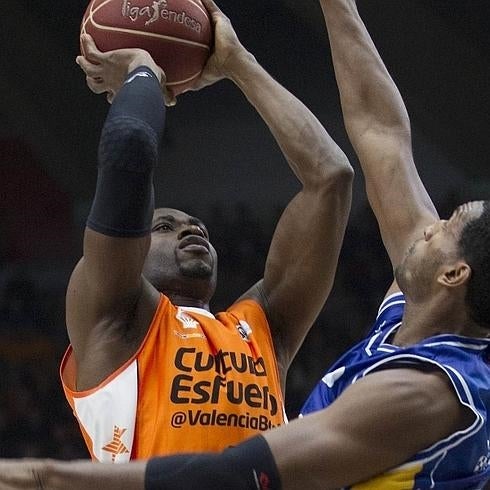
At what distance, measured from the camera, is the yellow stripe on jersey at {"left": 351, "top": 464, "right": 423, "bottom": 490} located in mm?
2115

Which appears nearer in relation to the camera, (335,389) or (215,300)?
(335,389)

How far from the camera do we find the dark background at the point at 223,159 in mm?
8031

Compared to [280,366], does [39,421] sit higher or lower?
lower

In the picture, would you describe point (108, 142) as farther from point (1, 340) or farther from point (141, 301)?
point (1, 340)

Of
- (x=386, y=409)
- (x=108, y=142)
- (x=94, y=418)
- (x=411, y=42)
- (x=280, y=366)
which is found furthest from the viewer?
(x=411, y=42)

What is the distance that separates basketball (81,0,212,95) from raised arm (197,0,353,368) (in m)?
0.15

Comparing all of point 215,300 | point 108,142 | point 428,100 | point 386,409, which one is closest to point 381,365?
point 386,409

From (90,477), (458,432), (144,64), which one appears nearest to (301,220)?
(144,64)

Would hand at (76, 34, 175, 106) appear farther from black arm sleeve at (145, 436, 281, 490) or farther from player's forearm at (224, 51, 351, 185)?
black arm sleeve at (145, 436, 281, 490)

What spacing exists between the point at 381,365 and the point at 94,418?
3.02ft

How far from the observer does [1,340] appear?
8.44 meters

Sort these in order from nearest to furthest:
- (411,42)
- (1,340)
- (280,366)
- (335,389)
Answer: (335,389) < (280,366) < (411,42) < (1,340)

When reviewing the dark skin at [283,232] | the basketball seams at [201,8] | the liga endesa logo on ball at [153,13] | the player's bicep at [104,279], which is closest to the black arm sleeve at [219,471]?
the player's bicep at [104,279]

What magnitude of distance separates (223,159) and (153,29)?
6.07m
